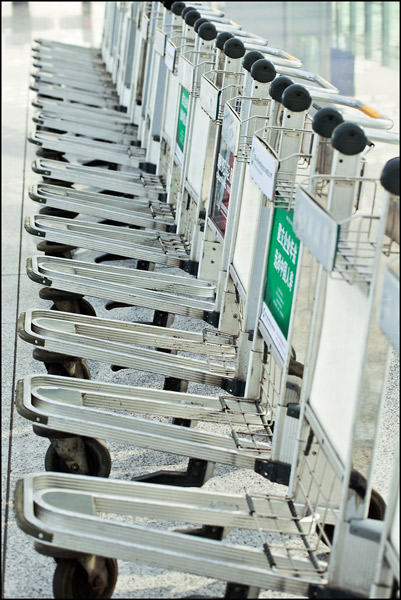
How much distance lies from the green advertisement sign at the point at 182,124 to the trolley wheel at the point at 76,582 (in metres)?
2.87

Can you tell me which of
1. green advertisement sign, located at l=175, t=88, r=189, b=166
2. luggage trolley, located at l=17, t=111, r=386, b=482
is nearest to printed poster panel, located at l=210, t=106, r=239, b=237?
luggage trolley, located at l=17, t=111, r=386, b=482

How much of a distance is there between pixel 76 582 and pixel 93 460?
0.68 meters

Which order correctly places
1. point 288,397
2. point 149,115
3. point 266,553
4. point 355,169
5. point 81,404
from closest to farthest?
1. point 355,169
2. point 266,553
3. point 288,397
4. point 81,404
5. point 149,115

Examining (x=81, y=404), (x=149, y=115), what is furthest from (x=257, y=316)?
(x=149, y=115)

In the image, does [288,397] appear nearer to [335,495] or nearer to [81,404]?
[335,495]

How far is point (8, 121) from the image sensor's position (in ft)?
33.2

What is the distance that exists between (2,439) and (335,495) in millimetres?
1664

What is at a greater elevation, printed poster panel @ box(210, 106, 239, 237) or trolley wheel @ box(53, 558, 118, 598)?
printed poster panel @ box(210, 106, 239, 237)

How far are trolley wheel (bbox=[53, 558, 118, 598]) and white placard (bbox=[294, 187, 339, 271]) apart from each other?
1074 millimetres

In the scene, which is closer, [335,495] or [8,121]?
[335,495]

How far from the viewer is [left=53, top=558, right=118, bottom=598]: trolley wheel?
2.77m

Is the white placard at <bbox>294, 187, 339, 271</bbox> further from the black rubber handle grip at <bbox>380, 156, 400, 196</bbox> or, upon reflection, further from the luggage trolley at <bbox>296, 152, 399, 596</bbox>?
the black rubber handle grip at <bbox>380, 156, 400, 196</bbox>

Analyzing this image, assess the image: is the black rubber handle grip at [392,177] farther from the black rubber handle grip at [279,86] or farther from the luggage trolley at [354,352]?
the black rubber handle grip at [279,86]

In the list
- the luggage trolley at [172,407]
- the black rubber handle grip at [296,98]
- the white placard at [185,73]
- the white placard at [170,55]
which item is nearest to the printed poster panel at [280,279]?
the luggage trolley at [172,407]
